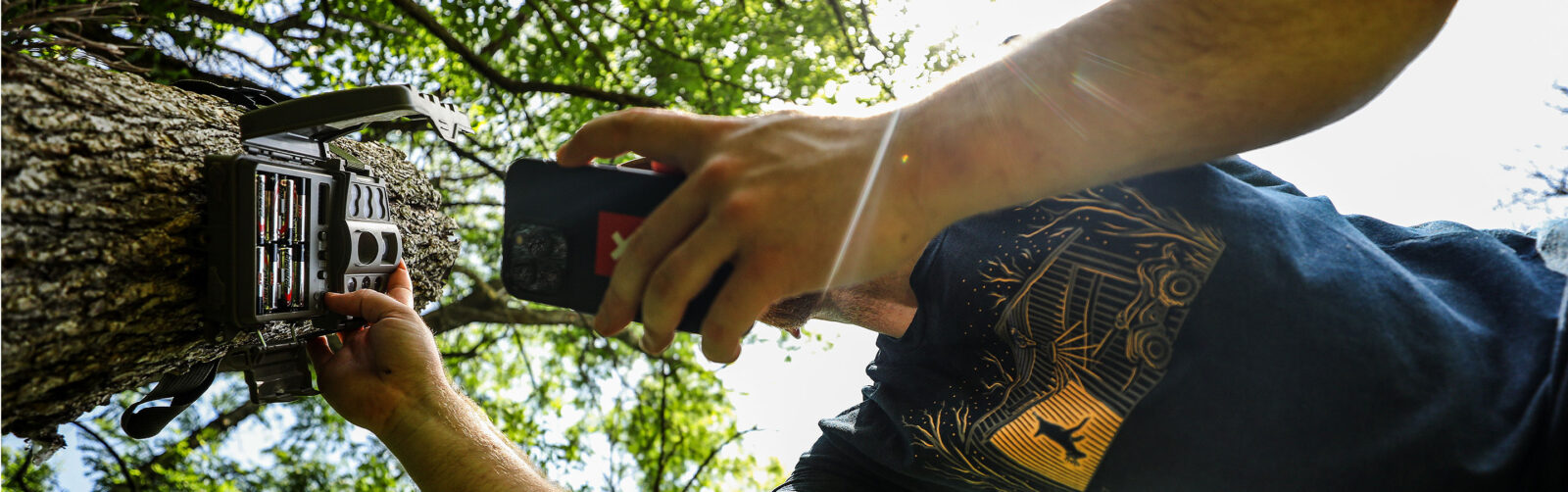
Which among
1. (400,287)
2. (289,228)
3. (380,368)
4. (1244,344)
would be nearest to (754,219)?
(1244,344)

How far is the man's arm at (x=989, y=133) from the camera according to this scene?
81 centimetres

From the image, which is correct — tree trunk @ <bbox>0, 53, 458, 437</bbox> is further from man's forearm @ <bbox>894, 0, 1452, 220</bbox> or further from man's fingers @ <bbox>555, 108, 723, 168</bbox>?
man's forearm @ <bbox>894, 0, 1452, 220</bbox>

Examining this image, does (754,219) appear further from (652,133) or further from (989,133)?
(989,133)

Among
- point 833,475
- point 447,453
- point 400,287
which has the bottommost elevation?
point 833,475

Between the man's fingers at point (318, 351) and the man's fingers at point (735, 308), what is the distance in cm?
119

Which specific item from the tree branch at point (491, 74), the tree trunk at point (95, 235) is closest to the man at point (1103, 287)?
the tree trunk at point (95, 235)

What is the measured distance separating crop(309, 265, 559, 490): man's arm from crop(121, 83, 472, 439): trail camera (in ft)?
0.24

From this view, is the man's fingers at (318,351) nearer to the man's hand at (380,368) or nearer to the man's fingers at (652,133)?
the man's hand at (380,368)

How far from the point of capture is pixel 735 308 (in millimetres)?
828

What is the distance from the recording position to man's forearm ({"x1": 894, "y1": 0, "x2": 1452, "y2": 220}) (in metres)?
0.84

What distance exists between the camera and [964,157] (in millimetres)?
835

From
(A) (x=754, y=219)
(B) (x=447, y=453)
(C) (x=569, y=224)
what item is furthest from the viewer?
(B) (x=447, y=453)

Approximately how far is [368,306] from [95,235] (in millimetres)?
463

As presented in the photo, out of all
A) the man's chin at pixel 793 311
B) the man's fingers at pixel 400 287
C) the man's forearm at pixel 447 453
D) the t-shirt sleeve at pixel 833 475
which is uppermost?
the man's chin at pixel 793 311
